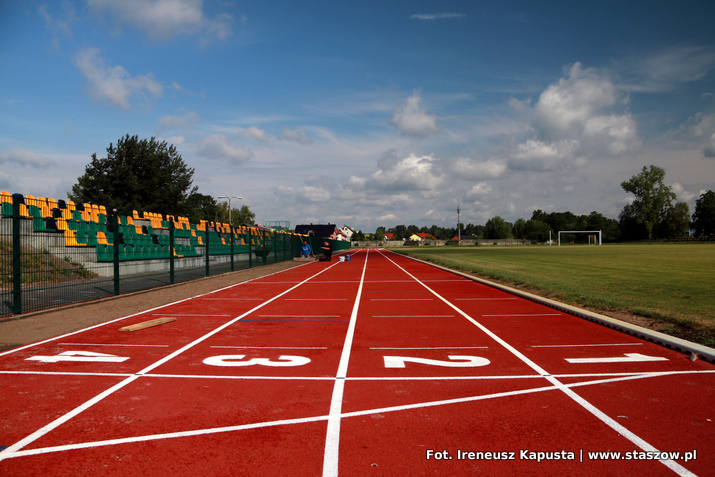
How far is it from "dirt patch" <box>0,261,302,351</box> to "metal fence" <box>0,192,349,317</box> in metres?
0.52

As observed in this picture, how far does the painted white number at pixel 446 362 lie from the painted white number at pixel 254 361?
125 centimetres

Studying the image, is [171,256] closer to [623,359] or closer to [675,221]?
[623,359]

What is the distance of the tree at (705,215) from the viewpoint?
385ft

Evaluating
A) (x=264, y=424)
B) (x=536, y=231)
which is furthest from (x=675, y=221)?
(x=264, y=424)

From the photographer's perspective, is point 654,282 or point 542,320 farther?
point 654,282

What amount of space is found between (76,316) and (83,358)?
161 inches

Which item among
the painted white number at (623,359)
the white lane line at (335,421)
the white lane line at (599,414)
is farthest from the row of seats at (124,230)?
the painted white number at (623,359)

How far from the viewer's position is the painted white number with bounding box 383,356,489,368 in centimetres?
603

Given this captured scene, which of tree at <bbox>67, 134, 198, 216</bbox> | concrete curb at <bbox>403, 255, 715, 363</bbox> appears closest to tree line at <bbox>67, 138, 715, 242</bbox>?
tree at <bbox>67, 134, 198, 216</bbox>

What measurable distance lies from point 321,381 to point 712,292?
499 inches

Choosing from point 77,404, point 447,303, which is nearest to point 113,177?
point 447,303

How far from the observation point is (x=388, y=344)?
7.29 meters

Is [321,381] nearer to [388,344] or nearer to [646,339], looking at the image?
[388,344]

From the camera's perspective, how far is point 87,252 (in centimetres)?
1355
